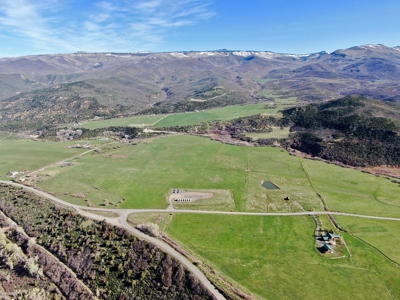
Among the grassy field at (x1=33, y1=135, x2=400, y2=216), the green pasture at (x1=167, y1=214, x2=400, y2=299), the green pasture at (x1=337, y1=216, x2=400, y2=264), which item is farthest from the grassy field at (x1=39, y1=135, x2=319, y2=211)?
the green pasture at (x1=337, y1=216, x2=400, y2=264)

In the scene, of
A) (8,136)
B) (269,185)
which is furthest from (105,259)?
(8,136)

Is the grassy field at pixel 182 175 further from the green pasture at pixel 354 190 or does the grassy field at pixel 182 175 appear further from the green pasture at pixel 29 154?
the green pasture at pixel 29 154

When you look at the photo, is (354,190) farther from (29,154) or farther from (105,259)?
(29,154)

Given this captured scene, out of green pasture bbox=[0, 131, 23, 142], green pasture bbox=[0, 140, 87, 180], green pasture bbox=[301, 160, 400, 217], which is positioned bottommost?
green pasture bbox=[301, 160, 400, 217]

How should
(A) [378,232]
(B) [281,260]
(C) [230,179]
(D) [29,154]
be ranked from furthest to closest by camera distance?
(D) [29,154], (C) [230,179], (A) [378,232], (B) [281,260]

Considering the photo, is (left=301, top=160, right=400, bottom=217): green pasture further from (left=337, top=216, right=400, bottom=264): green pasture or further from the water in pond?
the water in pond

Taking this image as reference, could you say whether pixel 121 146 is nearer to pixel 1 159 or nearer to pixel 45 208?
pixel 1 159
